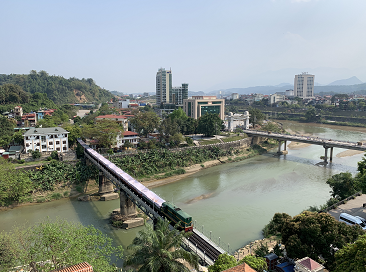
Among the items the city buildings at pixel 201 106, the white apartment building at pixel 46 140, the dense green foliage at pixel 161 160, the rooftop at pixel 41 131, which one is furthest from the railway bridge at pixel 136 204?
the city buildings at pixel 201 106

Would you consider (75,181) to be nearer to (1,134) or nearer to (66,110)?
(1,134)

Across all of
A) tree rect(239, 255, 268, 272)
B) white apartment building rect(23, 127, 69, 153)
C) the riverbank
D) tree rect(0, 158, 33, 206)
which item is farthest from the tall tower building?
tree rect(239, 255, 268, 272)

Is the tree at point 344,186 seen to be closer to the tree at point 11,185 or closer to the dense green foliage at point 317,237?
the dense green foliage at point 317,237

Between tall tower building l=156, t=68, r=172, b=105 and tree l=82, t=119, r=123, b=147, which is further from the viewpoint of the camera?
tall tower building l=156, t=68, r=172, b=105

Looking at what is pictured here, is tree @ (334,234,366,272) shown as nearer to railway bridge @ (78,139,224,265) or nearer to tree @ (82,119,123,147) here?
railway bridge @ (78,139,224,265)

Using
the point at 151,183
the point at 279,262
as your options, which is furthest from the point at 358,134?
the point at 279,262

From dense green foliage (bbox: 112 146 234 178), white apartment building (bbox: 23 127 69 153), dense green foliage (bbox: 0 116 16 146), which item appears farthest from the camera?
dense green foliage (bbox: 0 116 16 146)

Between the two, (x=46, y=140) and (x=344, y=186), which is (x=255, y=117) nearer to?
(x=344, y=186)
